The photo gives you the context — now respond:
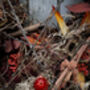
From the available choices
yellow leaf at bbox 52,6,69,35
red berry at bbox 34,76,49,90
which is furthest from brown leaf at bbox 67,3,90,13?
red berry at bbox 34,76,49,90

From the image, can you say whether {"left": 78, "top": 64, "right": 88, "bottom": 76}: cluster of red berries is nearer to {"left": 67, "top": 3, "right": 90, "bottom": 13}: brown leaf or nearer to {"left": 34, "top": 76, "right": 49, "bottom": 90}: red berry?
{"left": 34, "top": 76, "right": 49, "bottom": 90}: red berry

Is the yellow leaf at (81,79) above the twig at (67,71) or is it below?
below

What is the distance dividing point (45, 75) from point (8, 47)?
Result: 0.48 metres

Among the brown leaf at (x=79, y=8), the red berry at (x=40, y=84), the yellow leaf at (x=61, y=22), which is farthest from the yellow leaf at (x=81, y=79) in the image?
the brown leaf at (x=79, y=8)

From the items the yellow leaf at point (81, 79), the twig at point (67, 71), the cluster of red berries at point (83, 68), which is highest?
the twig at point (67, 71)

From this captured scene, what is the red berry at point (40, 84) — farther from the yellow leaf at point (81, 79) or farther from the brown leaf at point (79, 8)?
the brown leaf at point (79, 8)

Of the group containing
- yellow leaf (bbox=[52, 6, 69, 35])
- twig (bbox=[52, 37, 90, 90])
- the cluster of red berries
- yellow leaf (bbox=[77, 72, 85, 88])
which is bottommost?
yellow leaf (bbox=[77, 72, 85, 88])

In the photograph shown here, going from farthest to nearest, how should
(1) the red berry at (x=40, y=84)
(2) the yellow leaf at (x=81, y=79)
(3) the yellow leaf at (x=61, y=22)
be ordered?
(3) the yellow leaf at (x=61, y=22)
(2) the yellow leaf at (x=81, y=79)
(1) the red berry at (x=40, y=84)

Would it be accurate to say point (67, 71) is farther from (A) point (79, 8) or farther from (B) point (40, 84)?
(A) point (79, 8)

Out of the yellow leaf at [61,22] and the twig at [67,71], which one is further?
the yellow leaf at [61,22]

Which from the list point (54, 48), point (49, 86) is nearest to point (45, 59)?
point (54, 48)

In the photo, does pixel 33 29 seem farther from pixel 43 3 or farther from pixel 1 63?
pixel 1 63

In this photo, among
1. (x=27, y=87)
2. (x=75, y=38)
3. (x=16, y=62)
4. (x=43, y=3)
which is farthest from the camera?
(x=43, y=3)

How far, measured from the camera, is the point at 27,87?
4.09 ft
